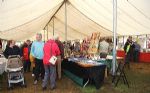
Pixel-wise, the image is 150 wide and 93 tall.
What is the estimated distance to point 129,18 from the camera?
1101cm

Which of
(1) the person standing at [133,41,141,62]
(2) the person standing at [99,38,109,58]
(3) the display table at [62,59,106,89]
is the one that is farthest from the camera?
(1) the person standing at [133,41,141,62]

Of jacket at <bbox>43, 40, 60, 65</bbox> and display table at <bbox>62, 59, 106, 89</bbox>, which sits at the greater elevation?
jacket at <bbox>43, 40, 60, 65</bbox>

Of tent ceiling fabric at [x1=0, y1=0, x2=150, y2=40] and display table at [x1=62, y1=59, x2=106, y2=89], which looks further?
tent ceiling fabric at [x1=0, y1=0, x2=150, y2=40]

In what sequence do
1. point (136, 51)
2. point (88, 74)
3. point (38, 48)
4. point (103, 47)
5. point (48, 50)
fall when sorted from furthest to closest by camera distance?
1. point (136, 51)
2. point (103, 47)
3. point (38, 48)
4. point (88, 74)
5. point (48, 50)

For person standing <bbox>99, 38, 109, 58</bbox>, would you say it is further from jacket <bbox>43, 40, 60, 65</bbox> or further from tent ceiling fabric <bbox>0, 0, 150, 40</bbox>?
jacket <bbox>43, 40, 60, 65</bbox>

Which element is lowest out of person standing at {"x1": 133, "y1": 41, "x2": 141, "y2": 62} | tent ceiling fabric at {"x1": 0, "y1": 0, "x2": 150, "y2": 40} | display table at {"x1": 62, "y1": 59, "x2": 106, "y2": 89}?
display table at {"x1": 62, "y1": 59, "x2": 106, "y2": 89}

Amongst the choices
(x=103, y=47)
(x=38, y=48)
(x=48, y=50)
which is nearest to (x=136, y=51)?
(x=103, y=47)

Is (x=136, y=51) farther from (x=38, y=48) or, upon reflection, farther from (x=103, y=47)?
(x=38, y=48)

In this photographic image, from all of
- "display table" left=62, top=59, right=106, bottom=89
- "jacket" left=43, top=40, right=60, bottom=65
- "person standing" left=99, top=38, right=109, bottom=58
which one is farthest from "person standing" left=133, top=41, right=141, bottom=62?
"jacket" left=43, top=40, right=60, bottom=65

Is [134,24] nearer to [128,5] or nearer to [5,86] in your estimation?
[128,5]

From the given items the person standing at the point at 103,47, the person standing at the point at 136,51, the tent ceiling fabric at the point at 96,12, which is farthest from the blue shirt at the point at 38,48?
the person standing at the point at 136,51

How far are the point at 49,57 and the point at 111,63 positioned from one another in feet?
12.3

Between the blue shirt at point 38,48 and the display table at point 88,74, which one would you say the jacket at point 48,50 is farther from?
the display table at point 88,74

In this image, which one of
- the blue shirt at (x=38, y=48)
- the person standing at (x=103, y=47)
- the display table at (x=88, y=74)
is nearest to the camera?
the display table at (x=88, y=74)
